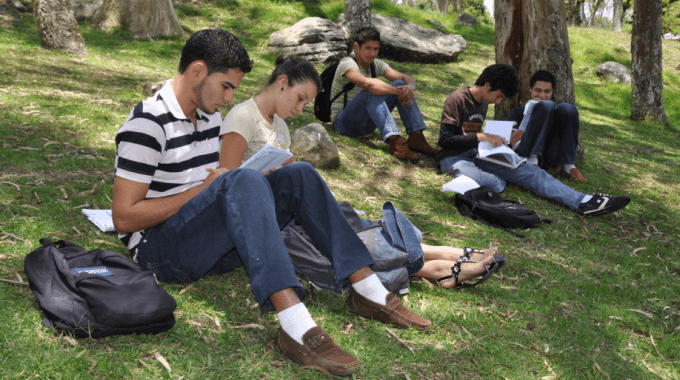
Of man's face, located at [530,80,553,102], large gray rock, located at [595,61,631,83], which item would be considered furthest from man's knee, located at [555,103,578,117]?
large gray rock, located at [595,61,631,83]

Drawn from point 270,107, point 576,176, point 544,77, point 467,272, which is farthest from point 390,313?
point 544,77

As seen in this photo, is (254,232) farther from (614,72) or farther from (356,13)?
(614,72)

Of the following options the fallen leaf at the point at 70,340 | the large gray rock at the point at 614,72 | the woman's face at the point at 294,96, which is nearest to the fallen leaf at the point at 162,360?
the fallen leaf at the point at 70,340

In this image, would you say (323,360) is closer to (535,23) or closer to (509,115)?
(509,115)

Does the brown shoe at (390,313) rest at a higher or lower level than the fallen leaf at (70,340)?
lower

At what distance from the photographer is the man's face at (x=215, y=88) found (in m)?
3.08

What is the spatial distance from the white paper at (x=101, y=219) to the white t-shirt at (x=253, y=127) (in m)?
1.21

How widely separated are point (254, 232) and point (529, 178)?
4835mm

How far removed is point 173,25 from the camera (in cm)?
1265

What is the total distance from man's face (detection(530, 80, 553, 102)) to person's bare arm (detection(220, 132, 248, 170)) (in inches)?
201

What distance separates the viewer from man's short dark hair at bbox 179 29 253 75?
300cm

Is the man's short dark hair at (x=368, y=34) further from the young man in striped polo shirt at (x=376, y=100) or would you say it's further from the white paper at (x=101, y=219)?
the white paper at (x=101, y=219)

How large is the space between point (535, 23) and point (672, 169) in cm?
406

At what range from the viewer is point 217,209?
3.01 meters
